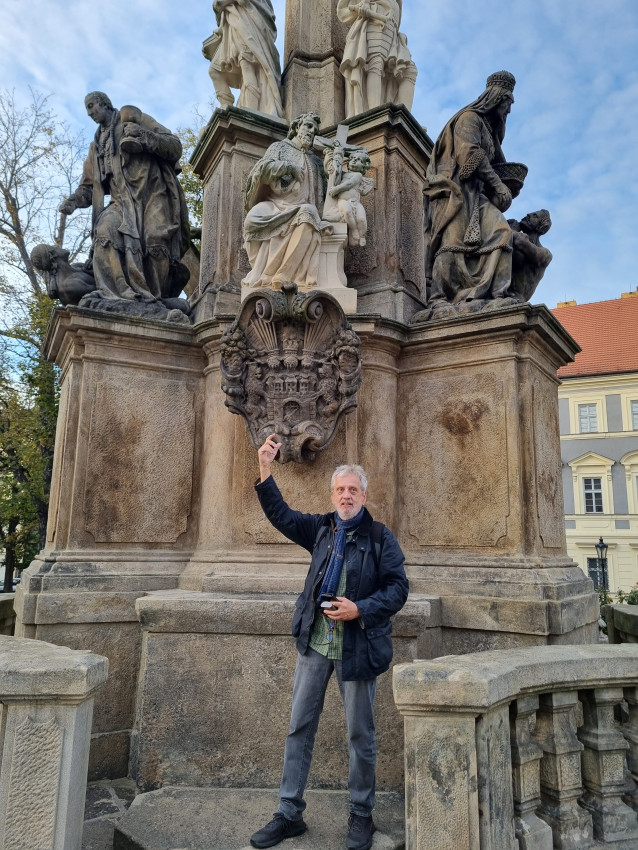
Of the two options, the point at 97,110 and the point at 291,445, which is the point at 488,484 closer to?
the point at 291,445

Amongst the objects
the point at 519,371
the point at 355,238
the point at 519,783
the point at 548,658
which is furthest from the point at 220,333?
the point at 519,783

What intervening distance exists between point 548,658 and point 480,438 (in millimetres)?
2168

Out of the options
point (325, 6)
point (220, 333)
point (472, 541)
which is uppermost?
point (325, 6)

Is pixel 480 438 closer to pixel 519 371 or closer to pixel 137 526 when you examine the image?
pixel 519 371

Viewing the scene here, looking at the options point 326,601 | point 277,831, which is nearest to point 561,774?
point 326,601

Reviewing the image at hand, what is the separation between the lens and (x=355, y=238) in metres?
5.32

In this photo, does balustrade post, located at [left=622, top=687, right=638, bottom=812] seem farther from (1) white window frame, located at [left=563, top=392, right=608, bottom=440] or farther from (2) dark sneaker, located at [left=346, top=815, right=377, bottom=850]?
(1) white window frame, located at [left=563, top=392, right=608, bottom=440]

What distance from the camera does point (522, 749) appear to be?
2785 mm

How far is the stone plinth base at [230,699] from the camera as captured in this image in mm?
4043

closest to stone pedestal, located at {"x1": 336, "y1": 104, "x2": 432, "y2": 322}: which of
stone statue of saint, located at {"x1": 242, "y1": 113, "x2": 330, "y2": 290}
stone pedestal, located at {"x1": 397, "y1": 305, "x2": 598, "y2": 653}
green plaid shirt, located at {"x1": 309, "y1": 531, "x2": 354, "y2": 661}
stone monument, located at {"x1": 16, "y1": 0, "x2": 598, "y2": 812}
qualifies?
stone monument, located at {"x1": 16, "y1": 0, "x2": 598, "y2": 812}

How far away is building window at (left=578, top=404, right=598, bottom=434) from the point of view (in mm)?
33188

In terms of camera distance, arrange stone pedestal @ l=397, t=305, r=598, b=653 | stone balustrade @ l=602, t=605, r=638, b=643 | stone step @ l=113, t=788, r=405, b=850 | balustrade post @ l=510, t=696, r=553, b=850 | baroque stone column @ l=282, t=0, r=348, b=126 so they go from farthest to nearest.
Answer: baroque stone column @ l=282, t=0, r=348, b=126
stone balustrade @ l=602, t=605, r=638, b=643
stone pedestal @ l=397, t=305, r=598, b=653
stone step @ l=113, t=788, r=405, b=850
balustrade post @ l=510, t=696, r=553, b=850

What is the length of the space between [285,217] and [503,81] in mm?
2399

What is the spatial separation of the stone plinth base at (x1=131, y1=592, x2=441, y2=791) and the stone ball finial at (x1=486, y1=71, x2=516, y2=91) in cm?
442
